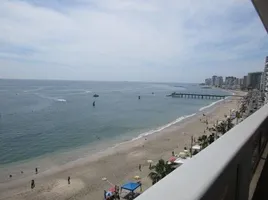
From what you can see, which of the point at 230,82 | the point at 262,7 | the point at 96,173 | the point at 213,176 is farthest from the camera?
the point at 230,82

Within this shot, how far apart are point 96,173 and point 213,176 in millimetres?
22397

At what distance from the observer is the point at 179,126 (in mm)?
42625

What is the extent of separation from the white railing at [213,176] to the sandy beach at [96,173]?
1769 centimetres

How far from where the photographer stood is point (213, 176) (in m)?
0.92

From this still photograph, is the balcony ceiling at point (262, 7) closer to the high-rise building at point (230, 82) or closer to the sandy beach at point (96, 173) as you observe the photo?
the sandy beach at point (96, 173)

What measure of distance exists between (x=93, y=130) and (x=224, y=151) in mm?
A: 38517

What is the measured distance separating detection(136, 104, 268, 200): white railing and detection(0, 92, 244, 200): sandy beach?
696 inches

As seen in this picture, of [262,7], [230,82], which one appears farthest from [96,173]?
[230,82]

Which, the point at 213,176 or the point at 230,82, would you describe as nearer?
the point at 213,176

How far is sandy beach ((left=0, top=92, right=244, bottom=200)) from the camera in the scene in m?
18.7

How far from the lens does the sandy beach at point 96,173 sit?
18.7m

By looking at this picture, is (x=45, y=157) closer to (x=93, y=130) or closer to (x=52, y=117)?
(x=93, y=130)

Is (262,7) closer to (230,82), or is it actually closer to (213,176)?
(213,176)

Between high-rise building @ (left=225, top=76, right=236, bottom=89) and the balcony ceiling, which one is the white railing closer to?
the balcony ceiling
